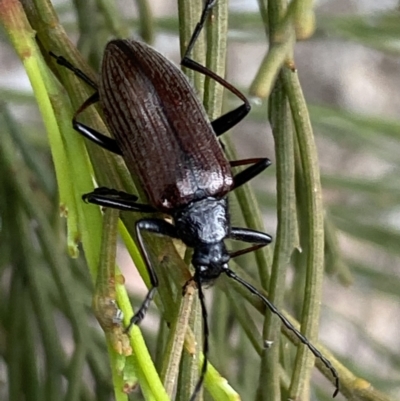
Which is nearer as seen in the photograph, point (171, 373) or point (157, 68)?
point (171, 373)

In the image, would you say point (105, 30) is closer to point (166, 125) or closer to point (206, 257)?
point (166, 125)

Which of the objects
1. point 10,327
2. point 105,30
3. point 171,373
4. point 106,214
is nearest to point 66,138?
point 106,214

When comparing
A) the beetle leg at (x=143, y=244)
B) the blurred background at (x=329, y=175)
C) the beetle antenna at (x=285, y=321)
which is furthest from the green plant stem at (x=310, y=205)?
the blurred background at (x=329, y=175)

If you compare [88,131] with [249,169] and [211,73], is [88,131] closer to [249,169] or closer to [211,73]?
[211,73]

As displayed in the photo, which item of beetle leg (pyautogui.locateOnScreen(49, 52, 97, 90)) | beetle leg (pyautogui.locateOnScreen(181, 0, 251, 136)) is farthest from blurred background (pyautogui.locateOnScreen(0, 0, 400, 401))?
beetle leg (pyautogui.locateOnScreen(49, 52, 97, 90))

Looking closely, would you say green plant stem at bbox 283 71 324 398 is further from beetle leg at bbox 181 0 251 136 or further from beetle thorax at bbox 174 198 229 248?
beetle thorax at bbox 174 198 229 248

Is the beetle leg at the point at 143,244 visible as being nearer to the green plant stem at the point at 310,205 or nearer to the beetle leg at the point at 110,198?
the beetle leg at the point at 110,198
